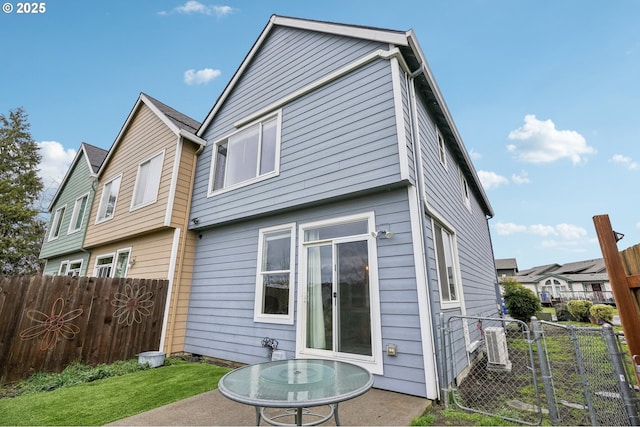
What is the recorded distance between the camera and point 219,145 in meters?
7.57

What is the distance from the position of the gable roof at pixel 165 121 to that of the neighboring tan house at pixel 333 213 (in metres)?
0.96

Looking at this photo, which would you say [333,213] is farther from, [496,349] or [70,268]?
[70,268]

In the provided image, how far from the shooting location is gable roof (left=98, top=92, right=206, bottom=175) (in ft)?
24.9

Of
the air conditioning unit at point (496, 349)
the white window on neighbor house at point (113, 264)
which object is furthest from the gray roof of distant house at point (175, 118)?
the air conditioning unit at point (496, 349)

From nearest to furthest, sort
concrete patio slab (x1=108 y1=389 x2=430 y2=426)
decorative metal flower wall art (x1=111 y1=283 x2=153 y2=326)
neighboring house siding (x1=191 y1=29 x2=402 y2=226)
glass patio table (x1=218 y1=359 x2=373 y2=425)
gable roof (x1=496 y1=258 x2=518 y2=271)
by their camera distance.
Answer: glass patio table (x1=218 y1=359 x2=373 y2=425), concrete patio slab (x1=108 y1=389 x2=430 y2=426), neighboring house siding (x1=191 y1=29 x2=402 y2=226), decorative metal flower wall art (x1=111 y1=283 x2=153 y2=326), gable roof (x1=496 y1=258 x2=518 y2=271)

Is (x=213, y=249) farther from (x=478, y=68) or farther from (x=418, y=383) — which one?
(x=478, y=68)

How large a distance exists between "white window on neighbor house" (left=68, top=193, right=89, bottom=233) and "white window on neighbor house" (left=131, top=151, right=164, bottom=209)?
451 centimetres

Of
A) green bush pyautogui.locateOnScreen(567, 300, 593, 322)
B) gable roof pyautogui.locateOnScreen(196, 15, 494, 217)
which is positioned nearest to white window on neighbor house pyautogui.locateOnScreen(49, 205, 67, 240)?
gable roof pyautogui.locateOnScreen(196, 15, 494, 217)

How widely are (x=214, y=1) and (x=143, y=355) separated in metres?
9.35

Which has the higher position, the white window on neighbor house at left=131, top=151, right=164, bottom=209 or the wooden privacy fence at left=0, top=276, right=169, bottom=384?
the white window on neighbor house at left=131, top=151, right=164, bottom=209

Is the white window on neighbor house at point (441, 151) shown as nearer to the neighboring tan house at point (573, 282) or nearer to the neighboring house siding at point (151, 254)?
the neighboring house siding at point (151, 254)

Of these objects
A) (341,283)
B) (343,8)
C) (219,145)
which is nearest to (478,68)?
(343,8)

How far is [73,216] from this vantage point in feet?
38.2

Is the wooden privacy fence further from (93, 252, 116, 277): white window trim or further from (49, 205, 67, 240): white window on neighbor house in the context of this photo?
(49, 205, 67, 240): white window on neighbor house
